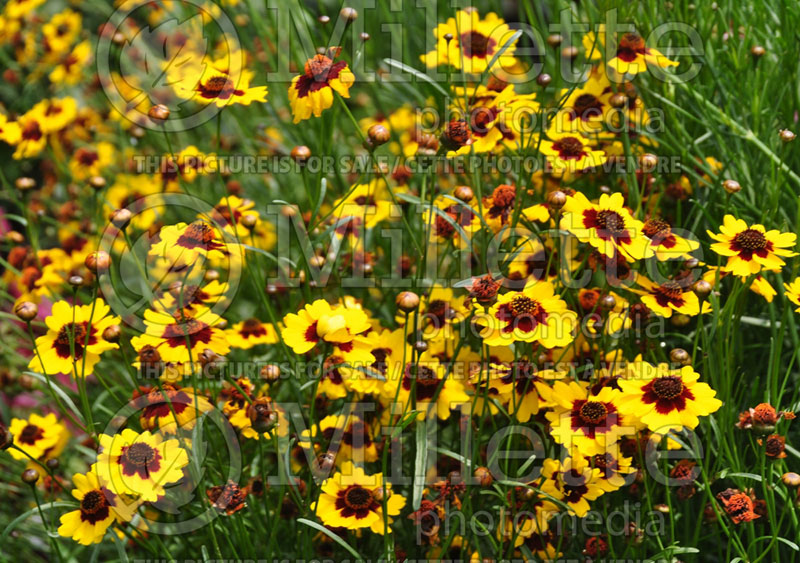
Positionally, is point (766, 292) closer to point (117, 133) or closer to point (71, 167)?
point (71, 167)

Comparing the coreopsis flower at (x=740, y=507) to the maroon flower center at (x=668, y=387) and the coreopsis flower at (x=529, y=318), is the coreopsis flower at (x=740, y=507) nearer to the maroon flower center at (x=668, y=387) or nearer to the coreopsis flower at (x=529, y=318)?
the maroon flower center at (x=668, y=387)

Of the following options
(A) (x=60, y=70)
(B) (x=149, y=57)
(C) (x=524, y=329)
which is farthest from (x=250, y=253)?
(B) (x=149, y=57)

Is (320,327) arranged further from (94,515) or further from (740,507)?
(740,507)

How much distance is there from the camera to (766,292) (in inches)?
43.1

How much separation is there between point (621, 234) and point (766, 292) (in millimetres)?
221

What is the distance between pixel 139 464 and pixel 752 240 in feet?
2.86

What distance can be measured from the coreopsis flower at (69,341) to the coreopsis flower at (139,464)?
117 millimetres

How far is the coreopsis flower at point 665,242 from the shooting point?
111 centimetres

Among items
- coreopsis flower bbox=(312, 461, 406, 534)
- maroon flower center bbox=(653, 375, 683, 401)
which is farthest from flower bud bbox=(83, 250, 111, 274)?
maroon flower center bbox=(653, 375, 683, 401)

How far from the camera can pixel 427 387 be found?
122 centimetres

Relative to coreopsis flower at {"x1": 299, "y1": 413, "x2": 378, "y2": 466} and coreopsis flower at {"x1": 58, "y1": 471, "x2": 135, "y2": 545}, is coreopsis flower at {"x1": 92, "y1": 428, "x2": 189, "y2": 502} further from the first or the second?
coreopsis flower at {"x1": 299, "y1": 413, "x2": 378, "y2": 466}

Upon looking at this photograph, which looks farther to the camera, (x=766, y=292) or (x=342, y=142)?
(x=342, y=142)

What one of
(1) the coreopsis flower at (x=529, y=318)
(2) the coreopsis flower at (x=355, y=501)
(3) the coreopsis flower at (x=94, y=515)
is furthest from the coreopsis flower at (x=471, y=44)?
(3) the coreopsis flower at (x=94, y=515)

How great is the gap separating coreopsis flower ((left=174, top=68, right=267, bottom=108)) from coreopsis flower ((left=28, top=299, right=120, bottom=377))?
366 millimetres
